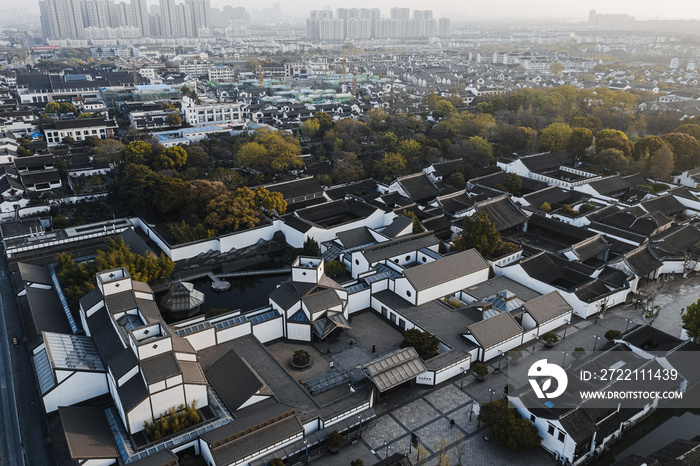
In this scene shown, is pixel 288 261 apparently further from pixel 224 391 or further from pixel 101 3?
pixel 101 3

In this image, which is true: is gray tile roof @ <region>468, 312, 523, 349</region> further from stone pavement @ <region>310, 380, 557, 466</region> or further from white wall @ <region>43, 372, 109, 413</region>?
white wall @ <region>43, 372, 109, 413</region>

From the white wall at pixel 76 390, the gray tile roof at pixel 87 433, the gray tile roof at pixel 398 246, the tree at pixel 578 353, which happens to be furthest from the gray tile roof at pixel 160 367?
the tree at pixel 578 353

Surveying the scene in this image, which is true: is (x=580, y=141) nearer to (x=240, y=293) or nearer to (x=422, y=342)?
(x=422, y=342)

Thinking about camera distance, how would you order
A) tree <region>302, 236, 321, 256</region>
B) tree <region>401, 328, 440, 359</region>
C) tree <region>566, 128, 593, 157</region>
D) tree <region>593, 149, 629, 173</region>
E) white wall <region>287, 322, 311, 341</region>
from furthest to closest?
tree <region>566, 128, 593, 157</region>
tree <region>593, 149, 629, 173</region>
tree <region>302, 236, 321, 256</region>
white wall <region>287, 322, 311, 341</region>
tree <region>401, 328, 440, 359</region>

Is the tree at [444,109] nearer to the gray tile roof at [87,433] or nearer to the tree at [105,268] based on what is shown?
the tree at [105,268]

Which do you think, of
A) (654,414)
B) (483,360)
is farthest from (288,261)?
(654,414)

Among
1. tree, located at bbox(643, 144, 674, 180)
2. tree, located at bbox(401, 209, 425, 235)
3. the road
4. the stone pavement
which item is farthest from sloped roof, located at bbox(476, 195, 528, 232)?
the road

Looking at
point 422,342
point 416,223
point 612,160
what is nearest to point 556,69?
point 612,160
